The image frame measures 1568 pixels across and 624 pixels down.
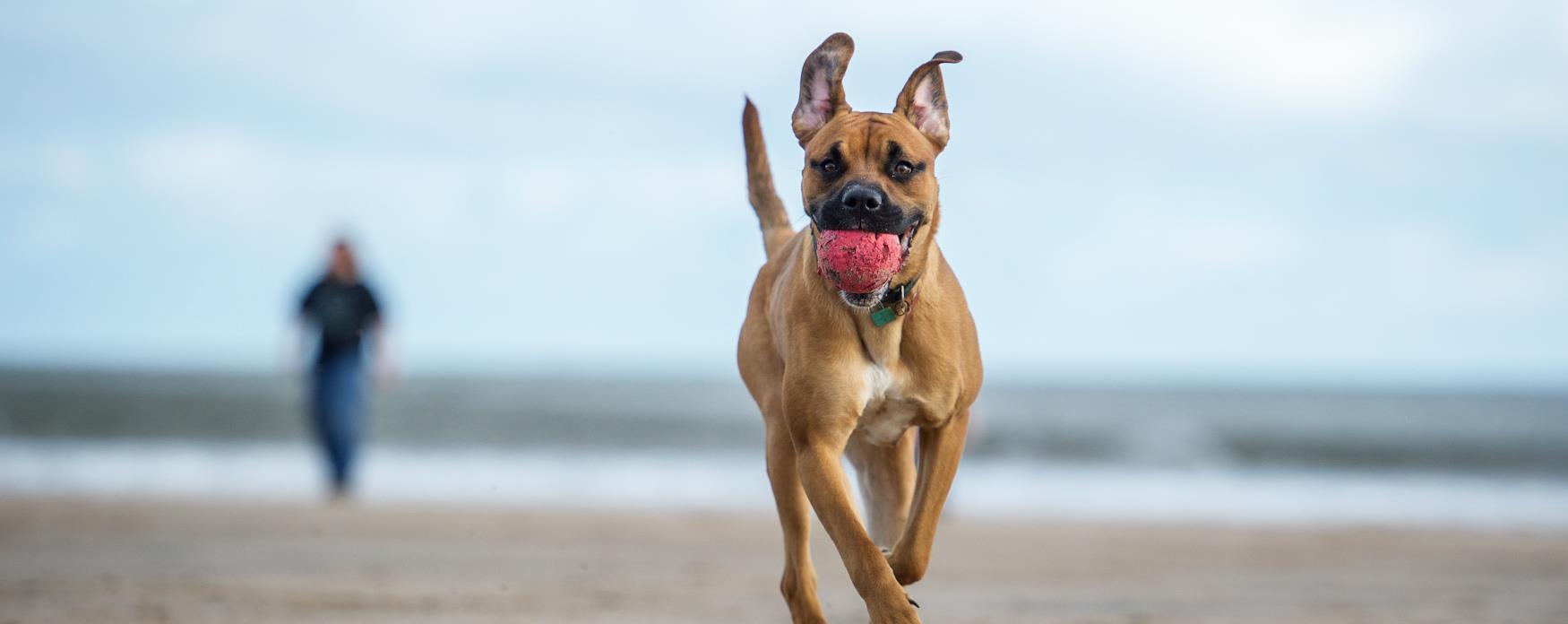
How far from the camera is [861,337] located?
4.18 m

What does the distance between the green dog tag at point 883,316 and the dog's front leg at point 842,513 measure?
0.28 meters

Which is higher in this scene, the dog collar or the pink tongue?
the pink tongue

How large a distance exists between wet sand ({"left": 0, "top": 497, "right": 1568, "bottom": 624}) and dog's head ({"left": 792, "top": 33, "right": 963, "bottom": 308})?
3521 millimetres

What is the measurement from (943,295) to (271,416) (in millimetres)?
24298

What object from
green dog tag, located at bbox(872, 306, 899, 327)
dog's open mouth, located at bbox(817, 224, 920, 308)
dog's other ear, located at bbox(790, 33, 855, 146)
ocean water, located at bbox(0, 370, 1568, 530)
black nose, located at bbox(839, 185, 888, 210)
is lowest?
ocean water, located at bbox(0, 370, 1568, 530)

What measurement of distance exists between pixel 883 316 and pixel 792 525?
971 millimetres

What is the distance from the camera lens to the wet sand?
24.5ft

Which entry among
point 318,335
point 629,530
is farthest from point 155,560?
point 629,530

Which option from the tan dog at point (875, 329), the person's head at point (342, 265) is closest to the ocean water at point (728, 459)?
the person's head at point (342, 265)

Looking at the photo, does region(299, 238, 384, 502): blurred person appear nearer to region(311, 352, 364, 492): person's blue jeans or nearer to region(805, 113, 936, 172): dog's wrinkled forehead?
region(311, 352, 364, 492): person's blue jeans

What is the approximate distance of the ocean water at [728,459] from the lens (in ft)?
50.9

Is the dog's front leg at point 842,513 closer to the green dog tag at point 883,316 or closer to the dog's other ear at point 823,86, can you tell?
the green dog tag at point 883,316

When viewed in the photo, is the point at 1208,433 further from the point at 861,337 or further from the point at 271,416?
the point at 861,337

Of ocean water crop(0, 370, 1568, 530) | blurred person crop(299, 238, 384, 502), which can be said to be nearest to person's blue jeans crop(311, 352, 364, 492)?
blurred person crop(299, 238, 384, 502)
